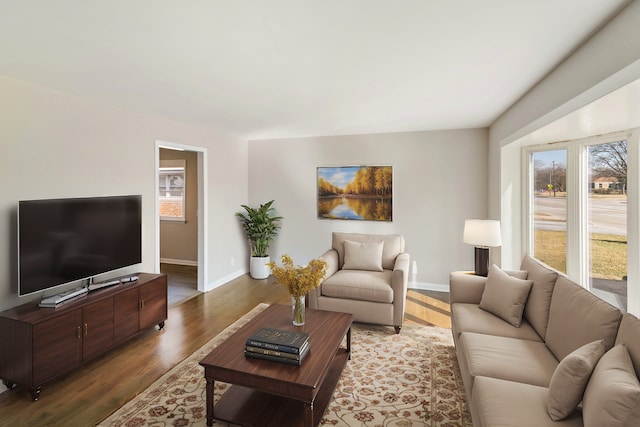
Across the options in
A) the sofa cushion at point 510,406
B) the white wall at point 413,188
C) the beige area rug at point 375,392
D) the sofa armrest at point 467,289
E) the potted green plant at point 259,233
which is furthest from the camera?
the potted green plant at point 259,233

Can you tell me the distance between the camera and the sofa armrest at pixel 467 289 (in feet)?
9.52

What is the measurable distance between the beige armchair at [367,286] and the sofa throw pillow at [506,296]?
82cm

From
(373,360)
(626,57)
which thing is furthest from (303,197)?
(626,57)

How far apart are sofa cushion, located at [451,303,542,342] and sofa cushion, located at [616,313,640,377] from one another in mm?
749

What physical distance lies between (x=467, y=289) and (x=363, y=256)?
1.33m

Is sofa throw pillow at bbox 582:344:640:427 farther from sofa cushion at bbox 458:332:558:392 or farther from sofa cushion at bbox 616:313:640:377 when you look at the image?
sofa cushion at bbox 458:332:558:392

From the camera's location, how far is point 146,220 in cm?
371

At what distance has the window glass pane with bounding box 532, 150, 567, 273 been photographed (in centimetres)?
332

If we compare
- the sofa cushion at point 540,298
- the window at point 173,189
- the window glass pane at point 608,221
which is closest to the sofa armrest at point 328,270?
the sofa cushion at point 540,298

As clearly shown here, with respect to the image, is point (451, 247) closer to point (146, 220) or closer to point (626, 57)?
point (626, 57)

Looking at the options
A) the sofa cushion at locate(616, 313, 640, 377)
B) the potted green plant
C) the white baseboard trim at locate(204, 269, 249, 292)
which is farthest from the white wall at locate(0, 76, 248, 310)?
the sofa cushion at locate(616, 313, 640, 377)

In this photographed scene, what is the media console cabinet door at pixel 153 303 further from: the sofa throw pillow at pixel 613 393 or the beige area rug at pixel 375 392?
the sofa throw pillow at pixel 613 393

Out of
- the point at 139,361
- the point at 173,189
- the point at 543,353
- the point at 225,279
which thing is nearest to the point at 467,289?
the point at 543,353

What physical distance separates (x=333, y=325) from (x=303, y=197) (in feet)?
10.3
